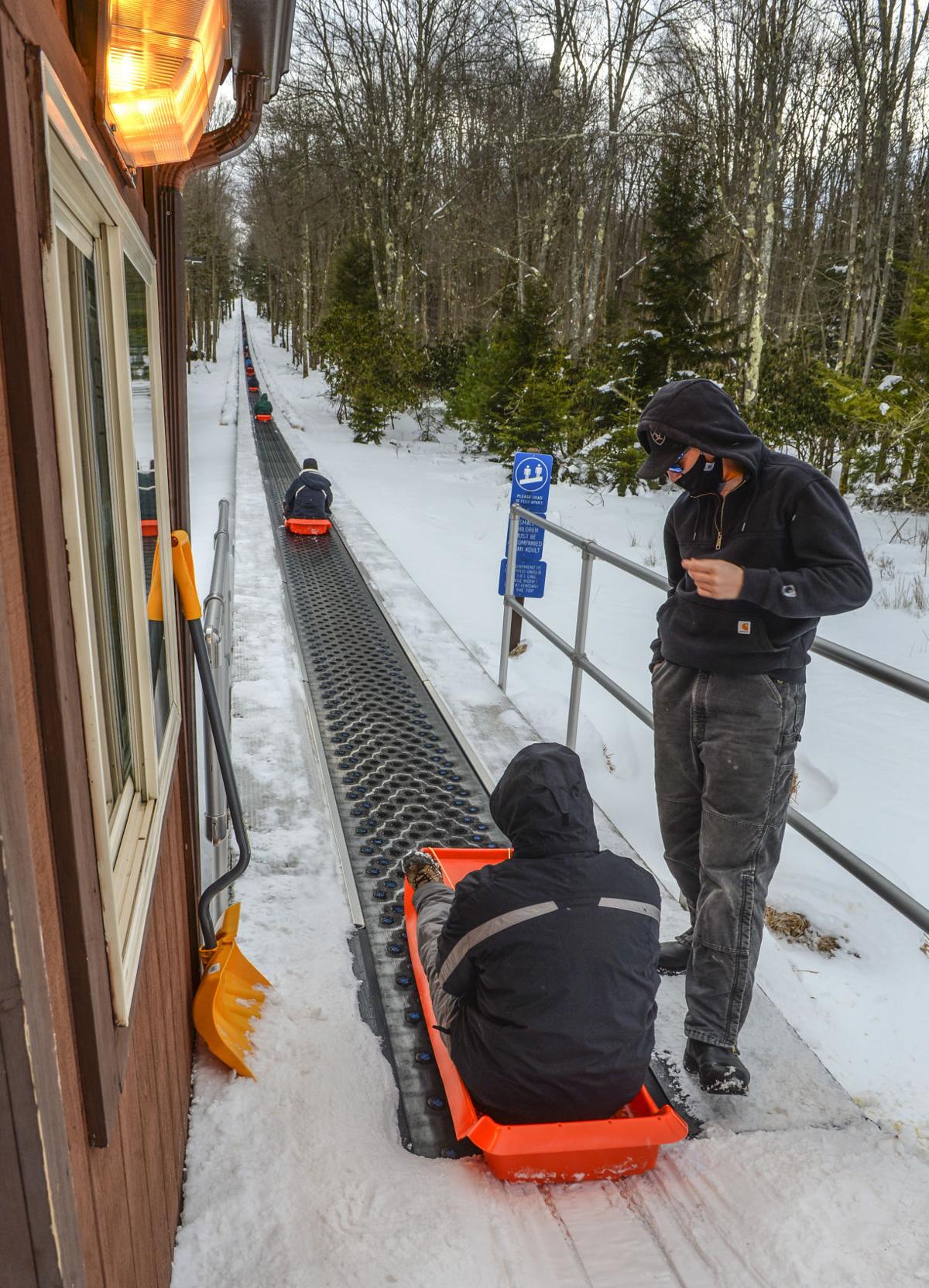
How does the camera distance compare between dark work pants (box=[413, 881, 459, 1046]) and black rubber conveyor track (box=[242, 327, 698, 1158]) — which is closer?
dark work pants (box=[413, 881, 459, 1046])

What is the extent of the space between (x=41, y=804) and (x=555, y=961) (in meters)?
1.38

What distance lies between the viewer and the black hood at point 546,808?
209cm

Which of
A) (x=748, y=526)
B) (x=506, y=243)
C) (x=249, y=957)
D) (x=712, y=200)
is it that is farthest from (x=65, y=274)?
(x=506, y=243)

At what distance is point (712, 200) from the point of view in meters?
14.1

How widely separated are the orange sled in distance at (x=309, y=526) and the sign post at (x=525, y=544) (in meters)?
4.03

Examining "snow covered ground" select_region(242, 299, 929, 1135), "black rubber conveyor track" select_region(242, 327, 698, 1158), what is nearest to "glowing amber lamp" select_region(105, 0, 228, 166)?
"black rubber conveyor track" select_region(242, 327, 698, 1158)

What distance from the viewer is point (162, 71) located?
1.32 metres

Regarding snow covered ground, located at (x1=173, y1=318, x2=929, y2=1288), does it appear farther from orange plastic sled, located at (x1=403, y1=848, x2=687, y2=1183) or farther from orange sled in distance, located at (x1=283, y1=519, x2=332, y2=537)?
orange sled in distance, located at (x1=283, y1=519, x2=332, y2=537)

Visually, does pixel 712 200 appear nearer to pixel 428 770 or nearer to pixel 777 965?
pixel 428 770

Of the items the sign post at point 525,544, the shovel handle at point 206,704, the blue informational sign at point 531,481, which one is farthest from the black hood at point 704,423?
the blue informational sign at point 531,481

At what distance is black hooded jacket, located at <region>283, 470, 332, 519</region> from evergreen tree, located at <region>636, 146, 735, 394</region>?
608cm

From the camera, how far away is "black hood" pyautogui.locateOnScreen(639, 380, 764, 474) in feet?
7.53

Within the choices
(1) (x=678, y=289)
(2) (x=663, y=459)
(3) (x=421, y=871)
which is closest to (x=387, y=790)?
(3) (x=421, y=871)

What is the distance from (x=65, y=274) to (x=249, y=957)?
2170mm
